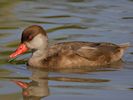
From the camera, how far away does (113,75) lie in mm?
13531

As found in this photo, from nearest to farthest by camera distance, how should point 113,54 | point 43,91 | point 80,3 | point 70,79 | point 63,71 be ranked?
point 43,91, point 70,79, point 63,71, point 113,54, point 80,3

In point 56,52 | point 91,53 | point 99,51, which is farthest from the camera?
point 99,51

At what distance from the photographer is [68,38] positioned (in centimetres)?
1656

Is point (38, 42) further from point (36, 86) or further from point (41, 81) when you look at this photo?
point (36, 86)

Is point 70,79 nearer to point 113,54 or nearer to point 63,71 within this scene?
point 63,71

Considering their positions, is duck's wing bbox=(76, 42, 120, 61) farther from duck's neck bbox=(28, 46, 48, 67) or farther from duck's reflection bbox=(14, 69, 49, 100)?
duck's reflection bbox=(14, 69, 49, 100)

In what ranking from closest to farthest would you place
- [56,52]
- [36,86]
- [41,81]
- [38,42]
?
[36,86] → [41,81] → [56,52] → [38,42]

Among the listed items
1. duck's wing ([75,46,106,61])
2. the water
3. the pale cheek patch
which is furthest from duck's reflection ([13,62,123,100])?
the pale cheek patch

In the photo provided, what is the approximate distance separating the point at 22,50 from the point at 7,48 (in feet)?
4.21

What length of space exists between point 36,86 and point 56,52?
195cm

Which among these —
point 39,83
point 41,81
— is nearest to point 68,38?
point 41,81

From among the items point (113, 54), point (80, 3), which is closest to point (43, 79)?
point (113, 54)

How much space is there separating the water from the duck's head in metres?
0.38

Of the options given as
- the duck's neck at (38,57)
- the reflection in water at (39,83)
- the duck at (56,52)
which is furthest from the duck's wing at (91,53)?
the reflection in water at (39,83)
